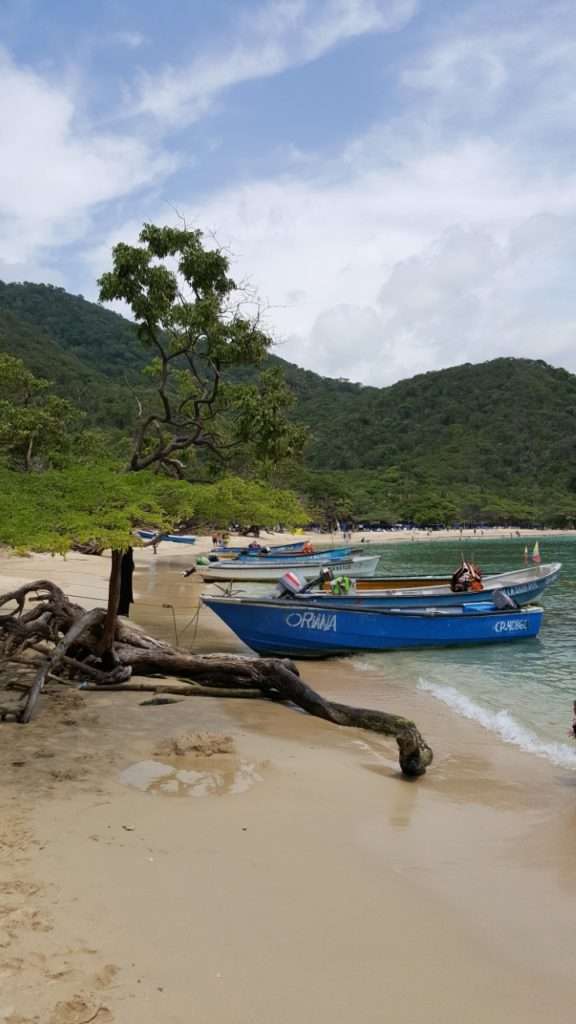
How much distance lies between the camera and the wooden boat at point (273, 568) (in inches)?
1132

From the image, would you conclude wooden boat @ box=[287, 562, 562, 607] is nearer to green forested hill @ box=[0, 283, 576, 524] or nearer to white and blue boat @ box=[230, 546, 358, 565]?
white and blue boat @ box=[230, 546, 358, 565]

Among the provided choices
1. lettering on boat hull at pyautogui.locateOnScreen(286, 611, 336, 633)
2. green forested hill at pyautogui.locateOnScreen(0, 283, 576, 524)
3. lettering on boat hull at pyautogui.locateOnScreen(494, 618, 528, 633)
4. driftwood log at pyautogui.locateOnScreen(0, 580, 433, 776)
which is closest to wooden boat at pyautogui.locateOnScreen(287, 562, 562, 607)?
lettering on boat hull at pyautogui.locateOnScreen(286, 611, 336, 633)

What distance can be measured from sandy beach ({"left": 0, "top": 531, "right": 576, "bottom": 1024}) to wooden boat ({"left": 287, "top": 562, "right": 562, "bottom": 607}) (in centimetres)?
723

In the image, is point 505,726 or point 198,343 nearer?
point 505,726

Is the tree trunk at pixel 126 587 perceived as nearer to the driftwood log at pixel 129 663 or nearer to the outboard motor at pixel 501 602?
the driftwood log at pixel 129 663

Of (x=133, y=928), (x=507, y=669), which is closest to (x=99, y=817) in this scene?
(x=133, y=928)

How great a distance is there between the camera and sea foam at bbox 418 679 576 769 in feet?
25.5

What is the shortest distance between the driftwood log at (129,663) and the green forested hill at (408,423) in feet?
247

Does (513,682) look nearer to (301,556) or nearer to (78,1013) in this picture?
(78,1013)

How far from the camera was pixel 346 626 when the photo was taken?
13.9m

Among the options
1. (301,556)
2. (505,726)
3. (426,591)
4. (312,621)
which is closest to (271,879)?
(505,726)

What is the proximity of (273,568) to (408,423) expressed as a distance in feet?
374

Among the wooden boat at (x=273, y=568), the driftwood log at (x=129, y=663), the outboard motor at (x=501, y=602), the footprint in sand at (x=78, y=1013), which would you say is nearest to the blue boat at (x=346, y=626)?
the outboard motor at (x=501, y=602)

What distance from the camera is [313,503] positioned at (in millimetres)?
87625
